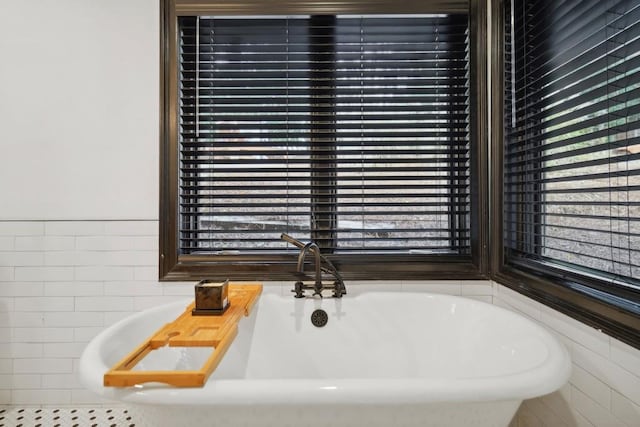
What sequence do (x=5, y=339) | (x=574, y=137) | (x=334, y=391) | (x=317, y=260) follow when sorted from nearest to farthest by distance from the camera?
(x=334, y=391), (x=574, y=137), (x=317, y=260), (x=5, y=339)

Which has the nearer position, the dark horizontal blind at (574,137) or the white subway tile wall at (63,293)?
the dark horizontal blind at (574,137)

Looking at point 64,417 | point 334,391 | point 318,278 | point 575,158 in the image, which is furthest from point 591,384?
point 64,417

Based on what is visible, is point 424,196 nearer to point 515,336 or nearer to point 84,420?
point 515,336

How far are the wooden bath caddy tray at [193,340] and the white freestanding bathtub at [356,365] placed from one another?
25 millimetres

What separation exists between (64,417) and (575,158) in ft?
8.30

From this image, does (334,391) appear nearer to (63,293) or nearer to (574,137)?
(574,137)

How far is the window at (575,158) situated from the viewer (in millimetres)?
989

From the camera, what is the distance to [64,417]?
1.56 metres

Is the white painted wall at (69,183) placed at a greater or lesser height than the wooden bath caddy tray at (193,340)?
greater

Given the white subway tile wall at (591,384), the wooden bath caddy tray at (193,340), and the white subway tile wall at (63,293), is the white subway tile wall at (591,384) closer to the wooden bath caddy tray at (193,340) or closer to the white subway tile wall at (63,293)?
the white subway tile wall at (63,293)

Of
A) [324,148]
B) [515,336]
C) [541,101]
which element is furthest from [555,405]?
[324,148]

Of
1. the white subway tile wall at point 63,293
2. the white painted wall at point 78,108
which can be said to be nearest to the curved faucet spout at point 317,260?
the white subway tile wall at point 63,293

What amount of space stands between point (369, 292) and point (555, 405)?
82 cm

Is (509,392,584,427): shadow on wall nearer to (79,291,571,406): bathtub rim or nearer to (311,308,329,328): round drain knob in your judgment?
(79,291,571,406): bathtub rim
